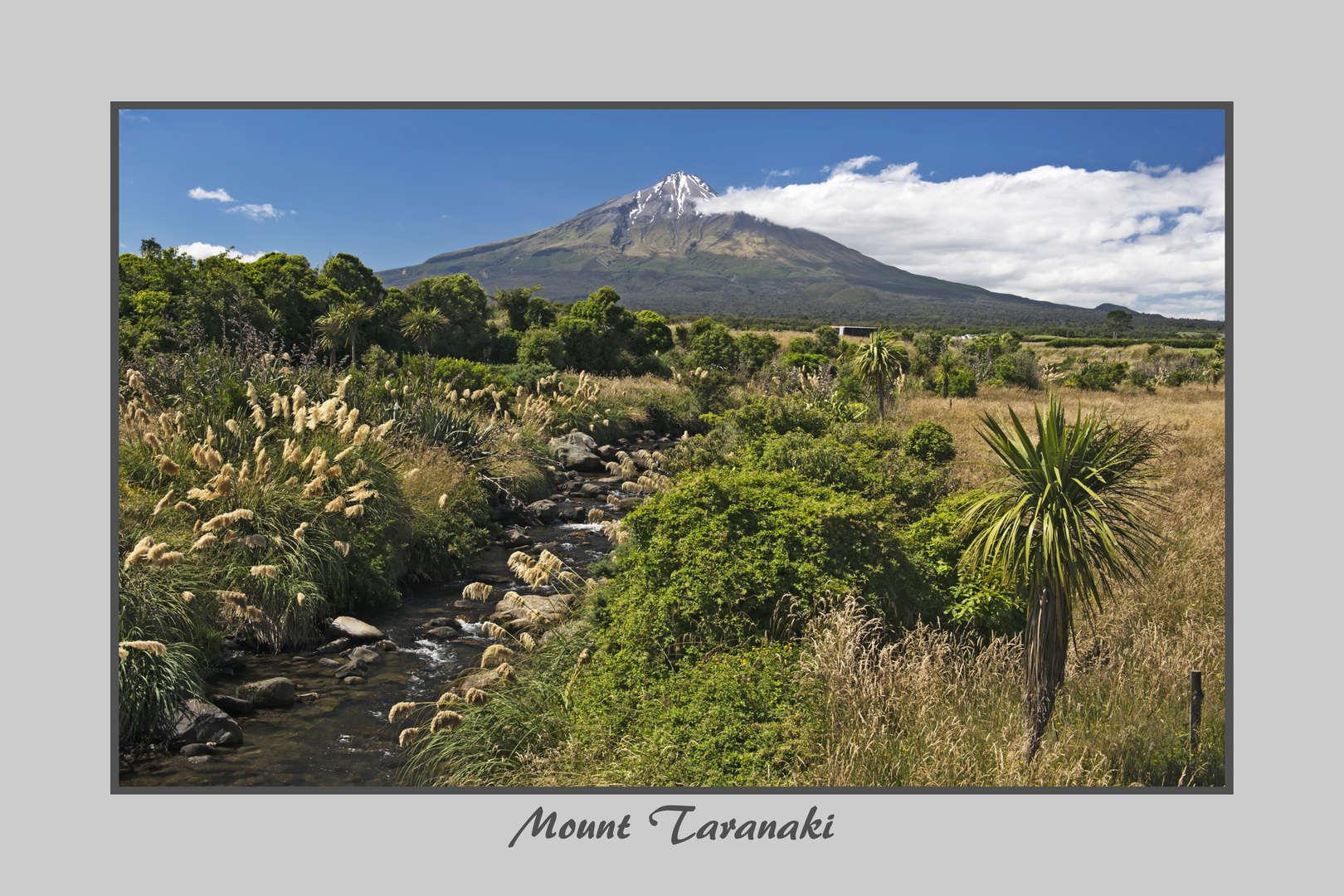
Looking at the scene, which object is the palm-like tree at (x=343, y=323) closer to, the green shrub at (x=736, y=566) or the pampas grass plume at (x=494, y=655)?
the pampas grass plume at (x=494, y=655)

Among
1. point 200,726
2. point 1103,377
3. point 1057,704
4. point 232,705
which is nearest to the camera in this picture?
point 1057,704

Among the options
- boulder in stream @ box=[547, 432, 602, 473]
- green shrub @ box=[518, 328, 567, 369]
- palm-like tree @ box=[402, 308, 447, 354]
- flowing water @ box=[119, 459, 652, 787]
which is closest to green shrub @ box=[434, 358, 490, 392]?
boulder in stream @ box=[547, 432, 602, 473]

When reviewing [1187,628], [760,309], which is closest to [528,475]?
[1187,628]

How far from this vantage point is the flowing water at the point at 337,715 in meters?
6.03

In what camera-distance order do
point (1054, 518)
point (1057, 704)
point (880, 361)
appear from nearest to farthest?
1. point (1054, 518)
2. point (1057, 704)
3. point (880, 361)

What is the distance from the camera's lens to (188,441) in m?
9.75

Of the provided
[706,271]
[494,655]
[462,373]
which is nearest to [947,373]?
[462,373]

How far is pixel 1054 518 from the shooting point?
4.30 m

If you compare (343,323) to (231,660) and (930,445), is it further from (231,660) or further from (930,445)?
(930,445)

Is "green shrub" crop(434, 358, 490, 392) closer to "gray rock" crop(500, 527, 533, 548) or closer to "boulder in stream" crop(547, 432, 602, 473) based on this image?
"boulder in stream" crop(547, 432, 602, 473)

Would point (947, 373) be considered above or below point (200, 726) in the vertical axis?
above

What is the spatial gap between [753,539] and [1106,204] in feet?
13.3

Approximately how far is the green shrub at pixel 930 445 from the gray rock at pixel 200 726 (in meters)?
10.9

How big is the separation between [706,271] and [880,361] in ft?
516
